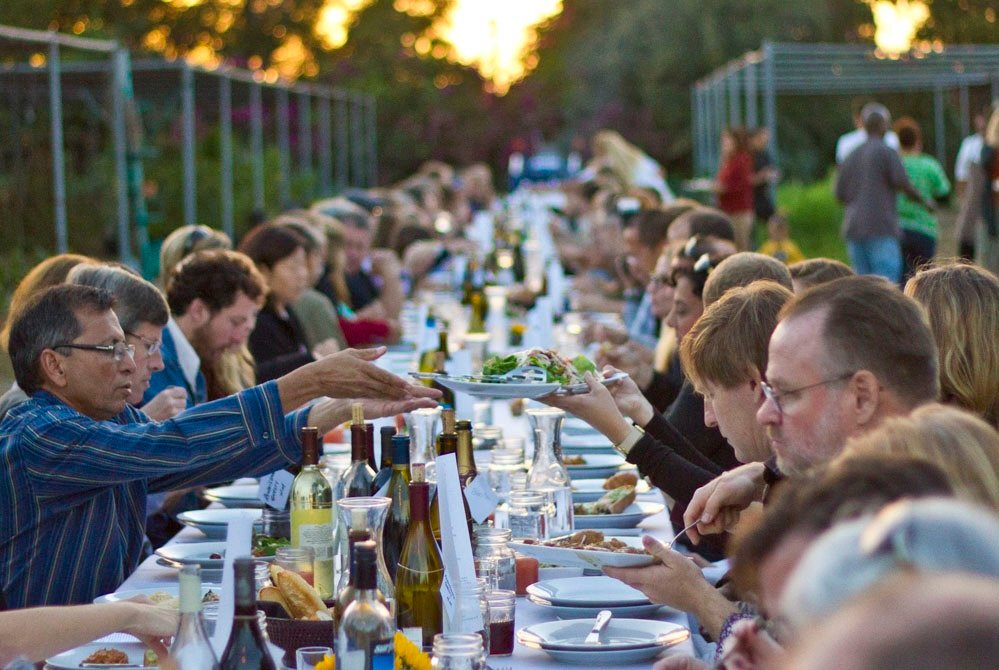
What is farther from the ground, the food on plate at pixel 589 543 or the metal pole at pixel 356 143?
the metal pole at pixel 356 143

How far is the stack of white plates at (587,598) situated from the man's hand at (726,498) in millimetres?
183

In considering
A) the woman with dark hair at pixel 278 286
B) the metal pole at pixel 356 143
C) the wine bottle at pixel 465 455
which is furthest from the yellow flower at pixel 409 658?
the metal pole at pixel 356 143

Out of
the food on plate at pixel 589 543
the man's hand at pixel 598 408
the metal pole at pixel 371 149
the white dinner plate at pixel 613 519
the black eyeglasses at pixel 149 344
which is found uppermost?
the metal pole at pixel 371 149

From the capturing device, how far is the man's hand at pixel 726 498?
2621 millimetres

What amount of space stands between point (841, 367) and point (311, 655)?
2.88 ft

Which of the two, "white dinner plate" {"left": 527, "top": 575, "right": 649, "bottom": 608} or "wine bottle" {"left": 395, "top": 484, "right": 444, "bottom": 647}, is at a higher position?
"wine bottle" {"left": 395, "top": 484, "right": 444, "bottom": 647}

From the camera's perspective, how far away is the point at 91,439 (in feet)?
9.17

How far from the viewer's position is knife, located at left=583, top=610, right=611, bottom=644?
234 centimetres

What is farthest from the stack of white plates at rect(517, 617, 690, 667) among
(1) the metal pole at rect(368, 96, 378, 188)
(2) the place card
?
(1) the metal pole at rect(368, 96, 378, 188)

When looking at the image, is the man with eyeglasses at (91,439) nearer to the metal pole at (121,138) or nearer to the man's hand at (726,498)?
the man's hand at (726,498)

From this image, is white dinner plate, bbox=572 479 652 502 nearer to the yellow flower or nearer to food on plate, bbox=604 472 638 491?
food on plate, bbox=604 472 638 491

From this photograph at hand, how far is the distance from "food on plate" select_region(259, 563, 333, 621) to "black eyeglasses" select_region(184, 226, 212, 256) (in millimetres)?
3123

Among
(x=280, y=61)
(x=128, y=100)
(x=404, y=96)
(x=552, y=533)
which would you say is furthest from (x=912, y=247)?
(x=280, y=61)

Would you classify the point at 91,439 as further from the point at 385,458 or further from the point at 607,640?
the point at 607,640
